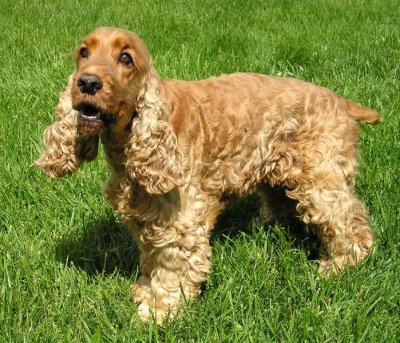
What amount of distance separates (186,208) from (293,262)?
0.75 metres

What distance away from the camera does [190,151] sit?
328cm

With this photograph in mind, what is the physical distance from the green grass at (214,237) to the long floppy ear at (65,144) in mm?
602

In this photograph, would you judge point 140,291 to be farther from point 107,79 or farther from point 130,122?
point 107,79

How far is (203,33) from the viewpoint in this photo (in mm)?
6859

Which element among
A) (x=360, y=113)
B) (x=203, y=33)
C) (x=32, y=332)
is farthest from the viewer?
(x=203, y=33)

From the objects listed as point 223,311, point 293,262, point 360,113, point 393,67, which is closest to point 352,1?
point 393,67

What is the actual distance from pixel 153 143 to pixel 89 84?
458 millimetres

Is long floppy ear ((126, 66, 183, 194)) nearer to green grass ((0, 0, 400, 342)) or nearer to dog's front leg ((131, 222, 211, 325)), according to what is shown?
dog's front leg ((131, 222, 211, 325))

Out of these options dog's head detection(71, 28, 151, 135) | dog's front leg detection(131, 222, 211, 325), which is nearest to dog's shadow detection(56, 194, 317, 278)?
dog's front leg detection(131, 222, 211, 325)

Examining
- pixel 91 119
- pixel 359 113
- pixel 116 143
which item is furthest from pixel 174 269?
pixel 359 113

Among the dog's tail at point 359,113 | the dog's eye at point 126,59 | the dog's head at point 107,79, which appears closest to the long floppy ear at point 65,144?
the dog's head at point 107,79

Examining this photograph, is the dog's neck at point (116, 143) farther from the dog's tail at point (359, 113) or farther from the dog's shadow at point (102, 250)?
the dog's tail at point (359, 113)

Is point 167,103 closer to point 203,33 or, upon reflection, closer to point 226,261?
point 226,261

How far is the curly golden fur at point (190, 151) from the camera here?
2.94m
